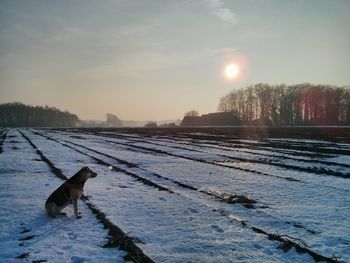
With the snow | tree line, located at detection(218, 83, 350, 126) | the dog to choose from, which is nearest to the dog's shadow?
the snow

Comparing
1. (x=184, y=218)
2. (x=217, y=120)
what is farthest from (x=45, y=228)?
(x=217, y=120)

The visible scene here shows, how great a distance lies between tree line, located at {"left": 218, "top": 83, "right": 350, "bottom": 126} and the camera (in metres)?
102

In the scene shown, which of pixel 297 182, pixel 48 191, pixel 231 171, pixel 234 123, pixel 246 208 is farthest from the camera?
pixel 234 123

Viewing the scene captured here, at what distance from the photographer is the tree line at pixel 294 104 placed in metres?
102

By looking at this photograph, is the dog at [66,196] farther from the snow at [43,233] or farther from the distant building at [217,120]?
the distant building at [217,120]

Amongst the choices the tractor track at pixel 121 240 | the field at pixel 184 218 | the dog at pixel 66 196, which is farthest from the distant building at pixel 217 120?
the dog at pixel 66 196

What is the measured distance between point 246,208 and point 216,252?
2442 mm

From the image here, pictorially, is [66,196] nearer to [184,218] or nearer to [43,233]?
[43,233]

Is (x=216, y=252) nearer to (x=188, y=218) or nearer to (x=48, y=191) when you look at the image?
(x=188, y=218)

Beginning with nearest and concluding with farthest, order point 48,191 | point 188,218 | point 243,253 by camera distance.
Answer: point 243,253, point 188,218, point 48,191

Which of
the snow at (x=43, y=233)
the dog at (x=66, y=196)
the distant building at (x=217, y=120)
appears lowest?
the snow at (x=43, y=233)

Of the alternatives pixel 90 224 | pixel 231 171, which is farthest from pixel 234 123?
pixel 90 224

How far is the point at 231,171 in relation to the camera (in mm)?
12016

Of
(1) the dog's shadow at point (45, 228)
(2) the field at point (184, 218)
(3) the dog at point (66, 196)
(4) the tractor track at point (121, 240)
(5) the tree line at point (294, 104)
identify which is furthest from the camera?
(5) the tree line at point (294, 104)
